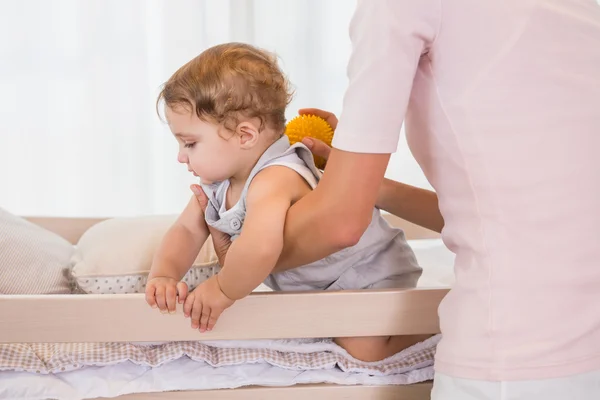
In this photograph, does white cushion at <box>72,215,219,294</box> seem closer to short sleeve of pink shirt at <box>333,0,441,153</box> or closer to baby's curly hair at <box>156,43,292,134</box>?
baby's curly hair at <box>156,43,292,134</box>

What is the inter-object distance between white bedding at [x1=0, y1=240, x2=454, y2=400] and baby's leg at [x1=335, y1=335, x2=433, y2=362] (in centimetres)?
3

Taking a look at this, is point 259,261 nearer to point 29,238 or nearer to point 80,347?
point 80,347

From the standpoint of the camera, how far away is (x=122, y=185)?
9.53ft

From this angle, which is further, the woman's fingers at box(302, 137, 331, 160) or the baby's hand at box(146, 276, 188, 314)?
the woman's fingers at box(302, 137, 331, 160)

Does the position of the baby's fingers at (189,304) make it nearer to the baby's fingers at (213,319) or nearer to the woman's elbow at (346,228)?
the baby's fingers at (213,319)

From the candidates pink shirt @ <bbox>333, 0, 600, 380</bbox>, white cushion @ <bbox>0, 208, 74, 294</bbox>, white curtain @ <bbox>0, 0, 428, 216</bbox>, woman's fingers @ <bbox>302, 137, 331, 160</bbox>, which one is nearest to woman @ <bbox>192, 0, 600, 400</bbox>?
pink shirt @ <bbox>333, 0, 600, 380</bbox>

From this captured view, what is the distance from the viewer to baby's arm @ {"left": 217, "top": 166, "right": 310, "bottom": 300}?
1163 millimetres

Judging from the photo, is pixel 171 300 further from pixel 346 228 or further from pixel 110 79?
pixel 110 79

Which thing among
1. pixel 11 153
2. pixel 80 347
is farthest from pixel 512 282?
pixel 11 153

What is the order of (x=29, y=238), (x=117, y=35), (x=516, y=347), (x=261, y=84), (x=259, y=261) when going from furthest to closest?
(x=117, y=35)
(x=29, y=238)
(x=261, y=84)
(x=259, y=261)
(x=516, y=347)

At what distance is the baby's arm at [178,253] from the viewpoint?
1240 mm

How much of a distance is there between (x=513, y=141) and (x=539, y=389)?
0.31m

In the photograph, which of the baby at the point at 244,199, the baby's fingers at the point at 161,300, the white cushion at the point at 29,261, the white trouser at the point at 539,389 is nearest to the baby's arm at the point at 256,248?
the baby at the point at 244,199

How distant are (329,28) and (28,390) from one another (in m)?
2.02
